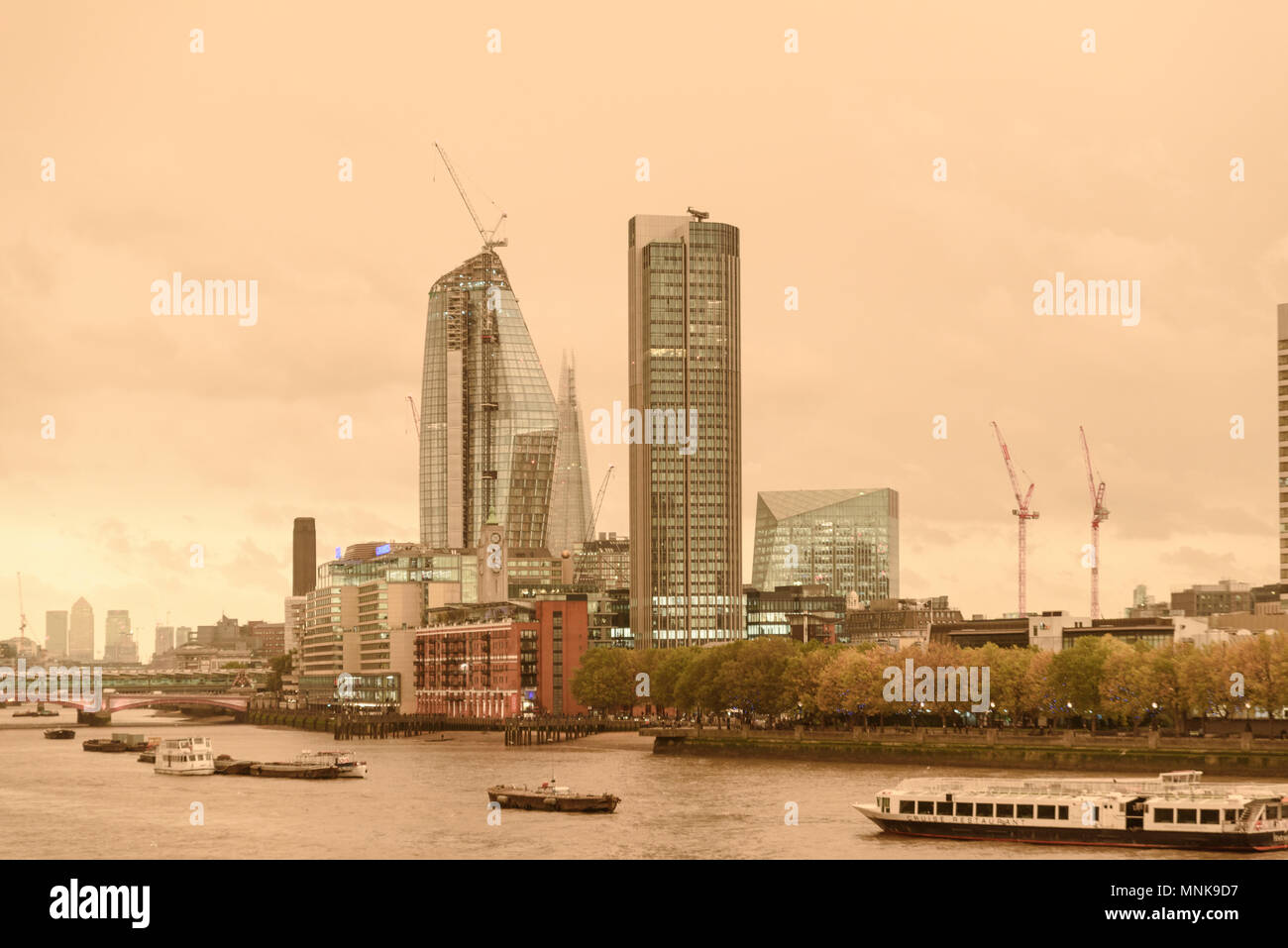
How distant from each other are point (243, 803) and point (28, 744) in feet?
324

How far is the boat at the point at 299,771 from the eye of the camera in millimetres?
116375

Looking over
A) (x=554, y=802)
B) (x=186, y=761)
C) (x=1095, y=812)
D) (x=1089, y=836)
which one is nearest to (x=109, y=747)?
(x=186, y=761)

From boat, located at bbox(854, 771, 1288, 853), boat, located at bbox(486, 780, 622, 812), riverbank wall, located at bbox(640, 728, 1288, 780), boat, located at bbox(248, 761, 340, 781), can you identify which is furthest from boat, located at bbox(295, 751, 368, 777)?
boat, located at bbox(854, 771, 1288, 853)

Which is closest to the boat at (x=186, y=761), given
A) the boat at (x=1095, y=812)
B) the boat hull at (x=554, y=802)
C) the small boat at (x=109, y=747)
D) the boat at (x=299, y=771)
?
the boat at (x=299, y=771)

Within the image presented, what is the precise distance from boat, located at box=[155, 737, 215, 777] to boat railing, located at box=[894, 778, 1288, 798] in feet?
213

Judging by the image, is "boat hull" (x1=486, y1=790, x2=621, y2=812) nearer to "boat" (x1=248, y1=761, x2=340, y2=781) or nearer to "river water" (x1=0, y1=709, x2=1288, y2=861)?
"river water" (x1=0, y1=709, x2=1288, y2=861)

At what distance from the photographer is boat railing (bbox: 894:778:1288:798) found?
2805 inches

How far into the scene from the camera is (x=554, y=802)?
8600cm

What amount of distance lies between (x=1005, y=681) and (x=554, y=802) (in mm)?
55271

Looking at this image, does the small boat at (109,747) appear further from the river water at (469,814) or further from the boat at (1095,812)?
the boat at (1095,812)
